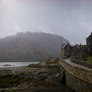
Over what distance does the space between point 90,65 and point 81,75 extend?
1663mm

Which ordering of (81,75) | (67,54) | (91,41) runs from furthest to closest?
(67,54) < (91,41) < (81,75)

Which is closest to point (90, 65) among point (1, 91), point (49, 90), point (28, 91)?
point (49, 90)

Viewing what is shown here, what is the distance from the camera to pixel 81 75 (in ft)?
36.4

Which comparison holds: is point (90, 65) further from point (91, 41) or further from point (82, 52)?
point (91, 41)

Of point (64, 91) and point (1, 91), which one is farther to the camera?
point (1, 91)

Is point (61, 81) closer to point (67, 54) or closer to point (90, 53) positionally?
point (90, 53)

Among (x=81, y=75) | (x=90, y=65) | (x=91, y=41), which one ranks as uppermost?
(x=91, y=41)

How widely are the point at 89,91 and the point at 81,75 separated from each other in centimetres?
176

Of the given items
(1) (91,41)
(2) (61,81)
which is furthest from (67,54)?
(2) (61,81)

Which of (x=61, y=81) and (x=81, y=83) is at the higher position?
(x=81, y=83)

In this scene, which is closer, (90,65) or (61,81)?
(90,65)

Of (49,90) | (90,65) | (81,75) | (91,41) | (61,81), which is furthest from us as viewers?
(91,41)

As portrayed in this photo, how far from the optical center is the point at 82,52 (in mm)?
33906

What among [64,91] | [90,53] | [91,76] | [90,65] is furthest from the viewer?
[90,53]
